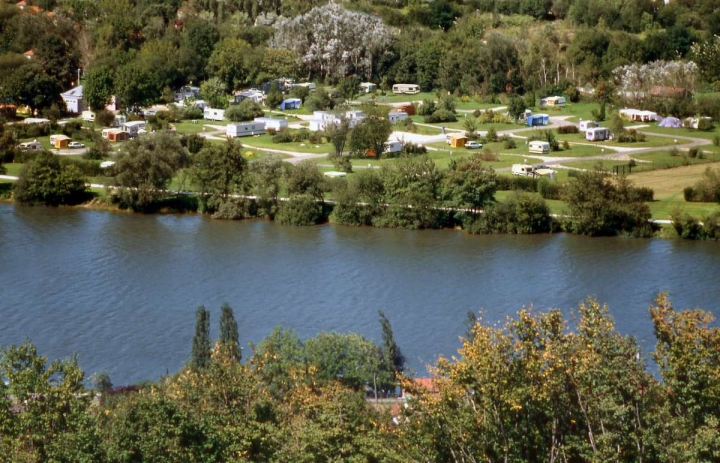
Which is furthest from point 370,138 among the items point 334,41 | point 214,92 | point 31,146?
point 334,41

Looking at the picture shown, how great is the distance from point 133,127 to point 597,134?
328 inches

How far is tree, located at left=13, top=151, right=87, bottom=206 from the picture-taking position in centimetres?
1786

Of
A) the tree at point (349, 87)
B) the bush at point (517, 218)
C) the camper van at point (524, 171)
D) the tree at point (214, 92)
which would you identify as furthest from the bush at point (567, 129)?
the tree at point (214, 92)

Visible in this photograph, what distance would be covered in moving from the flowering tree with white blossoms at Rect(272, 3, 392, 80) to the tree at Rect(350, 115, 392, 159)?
8186 mm

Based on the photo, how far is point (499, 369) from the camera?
7.27m

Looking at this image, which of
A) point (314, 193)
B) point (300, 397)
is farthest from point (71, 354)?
point (314, 193)

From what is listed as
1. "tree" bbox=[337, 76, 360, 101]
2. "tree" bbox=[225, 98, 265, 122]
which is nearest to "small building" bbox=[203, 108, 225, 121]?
"tree" bbox=[225, 98, 265, 122]

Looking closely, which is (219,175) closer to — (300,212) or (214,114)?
(300,212)

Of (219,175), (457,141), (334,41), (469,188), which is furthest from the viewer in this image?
(334,41)

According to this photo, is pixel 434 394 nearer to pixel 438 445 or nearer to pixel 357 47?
pixel 438 445

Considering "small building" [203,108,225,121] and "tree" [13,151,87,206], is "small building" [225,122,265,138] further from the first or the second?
"tree" [13,151,87,206]

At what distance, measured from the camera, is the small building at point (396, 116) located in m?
23.1

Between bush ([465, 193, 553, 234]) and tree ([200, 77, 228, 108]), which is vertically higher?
tree ([200, 77, 228, 108])

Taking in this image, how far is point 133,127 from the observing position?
2261cm
